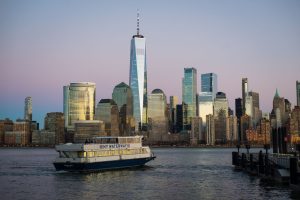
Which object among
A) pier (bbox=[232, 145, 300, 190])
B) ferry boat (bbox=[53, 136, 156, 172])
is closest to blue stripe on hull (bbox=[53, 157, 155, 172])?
ferry boat (bbox=[53, 136, 156, 172])

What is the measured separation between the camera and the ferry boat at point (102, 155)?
87.5 meters

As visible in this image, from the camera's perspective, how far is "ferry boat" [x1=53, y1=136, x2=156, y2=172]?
8750 cm

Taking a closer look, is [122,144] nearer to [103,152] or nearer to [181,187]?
[103,152]

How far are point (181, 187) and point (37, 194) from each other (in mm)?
21807

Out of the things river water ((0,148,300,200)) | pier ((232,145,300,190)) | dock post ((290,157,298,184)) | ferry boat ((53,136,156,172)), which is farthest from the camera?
ferry boat ((53,136,156,172))

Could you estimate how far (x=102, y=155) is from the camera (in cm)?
9312

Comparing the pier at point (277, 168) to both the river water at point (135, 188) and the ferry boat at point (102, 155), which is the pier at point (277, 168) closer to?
the river water at point (135, 188)

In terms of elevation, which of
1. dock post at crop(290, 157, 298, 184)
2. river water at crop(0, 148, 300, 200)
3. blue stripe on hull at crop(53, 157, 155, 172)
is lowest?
river water at crop(0, 148, 300, 200)

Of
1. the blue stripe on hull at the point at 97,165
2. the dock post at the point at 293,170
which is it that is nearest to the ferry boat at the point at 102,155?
the blue stripe on hull at the point at 97,165

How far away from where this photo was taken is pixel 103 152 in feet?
307

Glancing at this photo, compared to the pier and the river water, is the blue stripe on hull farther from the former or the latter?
the pier

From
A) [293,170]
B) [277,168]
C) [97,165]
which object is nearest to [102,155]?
[97,165]

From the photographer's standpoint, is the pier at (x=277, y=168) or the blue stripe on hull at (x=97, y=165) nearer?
the pier at (x=277, y=168)

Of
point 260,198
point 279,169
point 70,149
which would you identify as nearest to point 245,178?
A: point 279,169
